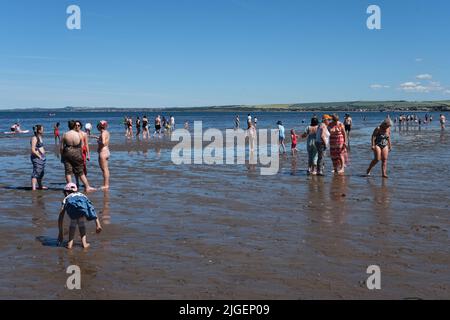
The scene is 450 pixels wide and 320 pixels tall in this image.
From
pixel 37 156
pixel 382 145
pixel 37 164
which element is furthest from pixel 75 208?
pixel 382 145

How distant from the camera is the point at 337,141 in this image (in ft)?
49.0

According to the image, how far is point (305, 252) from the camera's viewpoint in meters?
7.15

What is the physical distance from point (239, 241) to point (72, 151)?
551 cm

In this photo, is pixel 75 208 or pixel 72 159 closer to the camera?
pixel 75 208

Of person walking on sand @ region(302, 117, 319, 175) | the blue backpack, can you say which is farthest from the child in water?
person walking on sand @ region(302, 117, 319, 175)

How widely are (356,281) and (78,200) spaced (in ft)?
13.1

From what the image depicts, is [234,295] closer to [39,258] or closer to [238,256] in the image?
[238,256]

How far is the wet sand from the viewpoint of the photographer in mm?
5879

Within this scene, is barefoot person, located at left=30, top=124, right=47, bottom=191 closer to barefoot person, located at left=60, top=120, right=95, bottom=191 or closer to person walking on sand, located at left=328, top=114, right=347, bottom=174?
barefoot person, located at left=60, top=120, right=95, bottom=191

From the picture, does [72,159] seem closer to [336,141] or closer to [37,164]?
[37,164]

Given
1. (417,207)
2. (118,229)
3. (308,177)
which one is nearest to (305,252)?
(118,229)

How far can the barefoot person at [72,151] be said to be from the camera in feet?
37.8

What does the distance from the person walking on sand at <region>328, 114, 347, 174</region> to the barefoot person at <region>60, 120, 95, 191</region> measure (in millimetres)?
7269

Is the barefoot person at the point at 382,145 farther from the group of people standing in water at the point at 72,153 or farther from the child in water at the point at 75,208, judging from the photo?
the child in water at the point at 75,208
